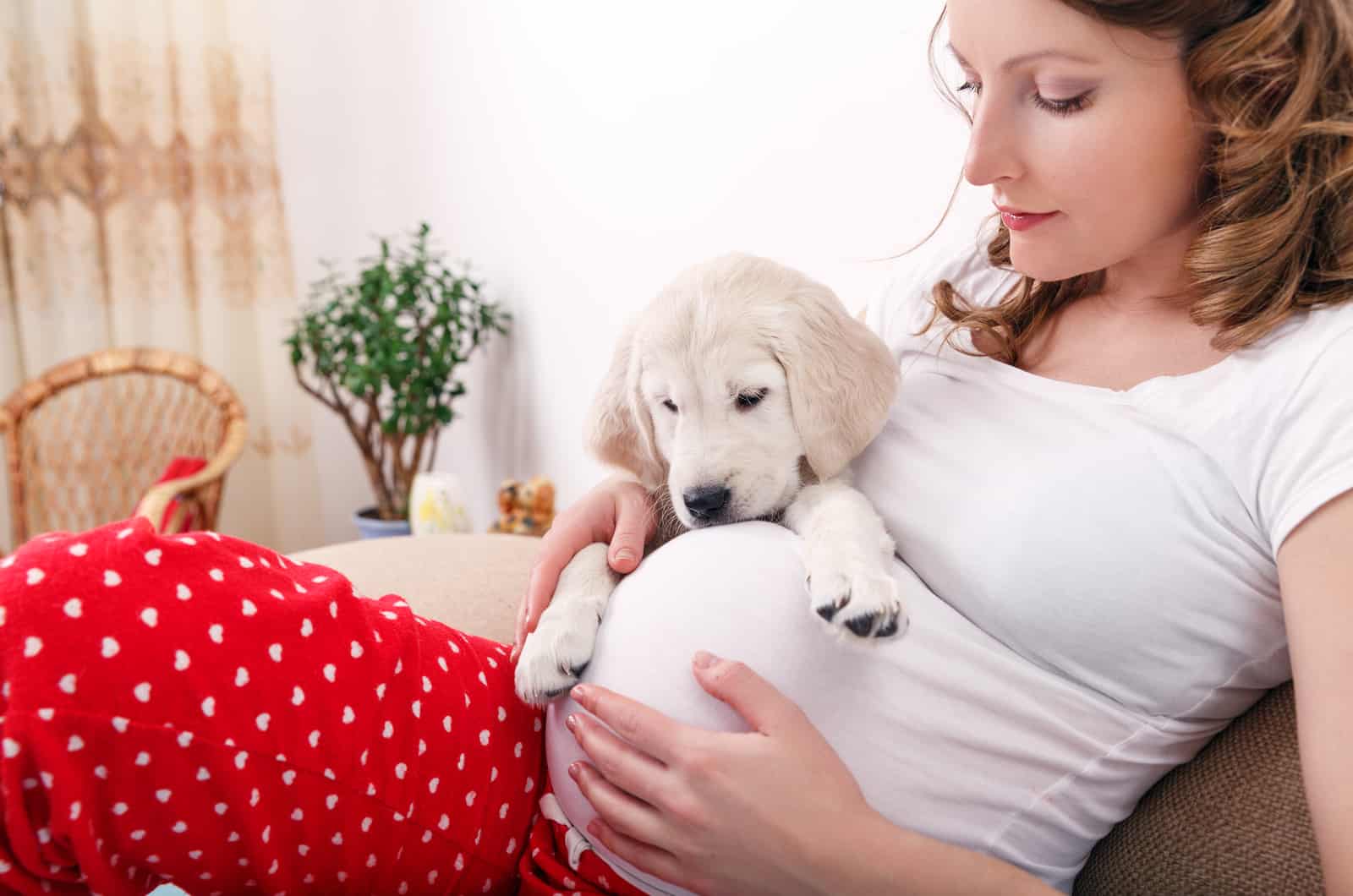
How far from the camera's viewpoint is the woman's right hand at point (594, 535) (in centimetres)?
117

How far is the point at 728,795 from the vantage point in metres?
0.86

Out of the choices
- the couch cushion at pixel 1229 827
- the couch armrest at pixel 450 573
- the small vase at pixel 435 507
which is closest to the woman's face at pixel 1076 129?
the couch cushion at pixel 1229 827

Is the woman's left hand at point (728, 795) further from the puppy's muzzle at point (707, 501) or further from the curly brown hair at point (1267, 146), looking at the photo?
the curly brown hair at point (1267, 146)

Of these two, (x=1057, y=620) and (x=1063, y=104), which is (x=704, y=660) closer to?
(x=1057, y=620)

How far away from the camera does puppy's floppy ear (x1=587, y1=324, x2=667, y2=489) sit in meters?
1.32

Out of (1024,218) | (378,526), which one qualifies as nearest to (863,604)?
(1024,218)

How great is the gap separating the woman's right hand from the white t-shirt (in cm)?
17

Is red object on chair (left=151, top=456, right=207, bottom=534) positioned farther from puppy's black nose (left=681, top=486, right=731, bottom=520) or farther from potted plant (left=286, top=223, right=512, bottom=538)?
puppy's black nose (left=681, top=486, right=731, bottom=520)

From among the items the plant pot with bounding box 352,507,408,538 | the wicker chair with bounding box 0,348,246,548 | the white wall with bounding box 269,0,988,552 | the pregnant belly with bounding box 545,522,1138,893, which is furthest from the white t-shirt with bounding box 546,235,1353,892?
the wicker chair with bounding box 0,348,246,548

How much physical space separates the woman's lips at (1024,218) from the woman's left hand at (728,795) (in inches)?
21.5

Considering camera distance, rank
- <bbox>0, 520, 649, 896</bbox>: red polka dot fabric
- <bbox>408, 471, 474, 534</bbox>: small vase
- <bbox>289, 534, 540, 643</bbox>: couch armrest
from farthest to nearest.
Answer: <bbox>408, 471, 474, 534</bbox>: small vase < <bbox>289, 534, 540, 643</bbox>: couch armrest < <bbox>0, 520, 649, 896</bbox>: red polka dot fabric

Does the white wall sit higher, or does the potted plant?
the white wall

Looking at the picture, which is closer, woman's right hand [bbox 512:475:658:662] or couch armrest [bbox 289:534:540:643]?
woman's right hand [bbox 512:475:658:662]

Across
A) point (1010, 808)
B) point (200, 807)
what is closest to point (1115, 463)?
point (1010, 808)
